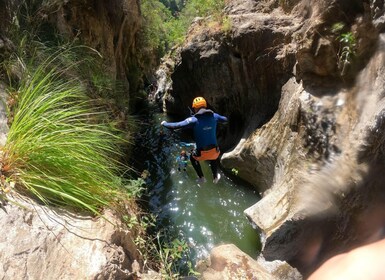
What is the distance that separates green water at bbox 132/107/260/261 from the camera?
5.62 m

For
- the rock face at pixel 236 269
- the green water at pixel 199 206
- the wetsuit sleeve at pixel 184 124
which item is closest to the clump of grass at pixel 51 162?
the wetsuit sleeve at pixel 184 124

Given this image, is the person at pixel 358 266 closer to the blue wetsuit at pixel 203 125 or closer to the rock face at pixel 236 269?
the rock face at pixel 236 269

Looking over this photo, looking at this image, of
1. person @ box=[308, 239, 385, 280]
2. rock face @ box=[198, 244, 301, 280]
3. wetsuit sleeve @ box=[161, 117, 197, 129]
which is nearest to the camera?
person @ box=[308, 239, 385, 280]

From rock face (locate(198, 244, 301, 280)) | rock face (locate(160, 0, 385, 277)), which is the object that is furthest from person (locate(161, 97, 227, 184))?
rock face (locate(198, 244, 301, 280))

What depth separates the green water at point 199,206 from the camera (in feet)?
18.4

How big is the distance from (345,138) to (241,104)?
459 cm

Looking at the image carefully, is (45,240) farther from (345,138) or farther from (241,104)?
(241,104)

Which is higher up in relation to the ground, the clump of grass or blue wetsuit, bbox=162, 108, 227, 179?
blue wetsuit, bbox=162, 108, 227, 179

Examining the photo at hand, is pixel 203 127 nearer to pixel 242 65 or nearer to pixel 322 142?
pixel 322 142

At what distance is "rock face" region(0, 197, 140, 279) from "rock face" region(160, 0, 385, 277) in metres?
2.16

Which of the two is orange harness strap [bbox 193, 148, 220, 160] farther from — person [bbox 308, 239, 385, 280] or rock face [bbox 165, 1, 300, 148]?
person [bbox 308, 239, 385, 280]

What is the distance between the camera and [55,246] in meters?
2.54

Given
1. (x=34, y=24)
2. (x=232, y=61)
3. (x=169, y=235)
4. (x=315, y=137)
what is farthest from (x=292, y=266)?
(x=34, y=24)

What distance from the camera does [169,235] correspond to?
5.74m
